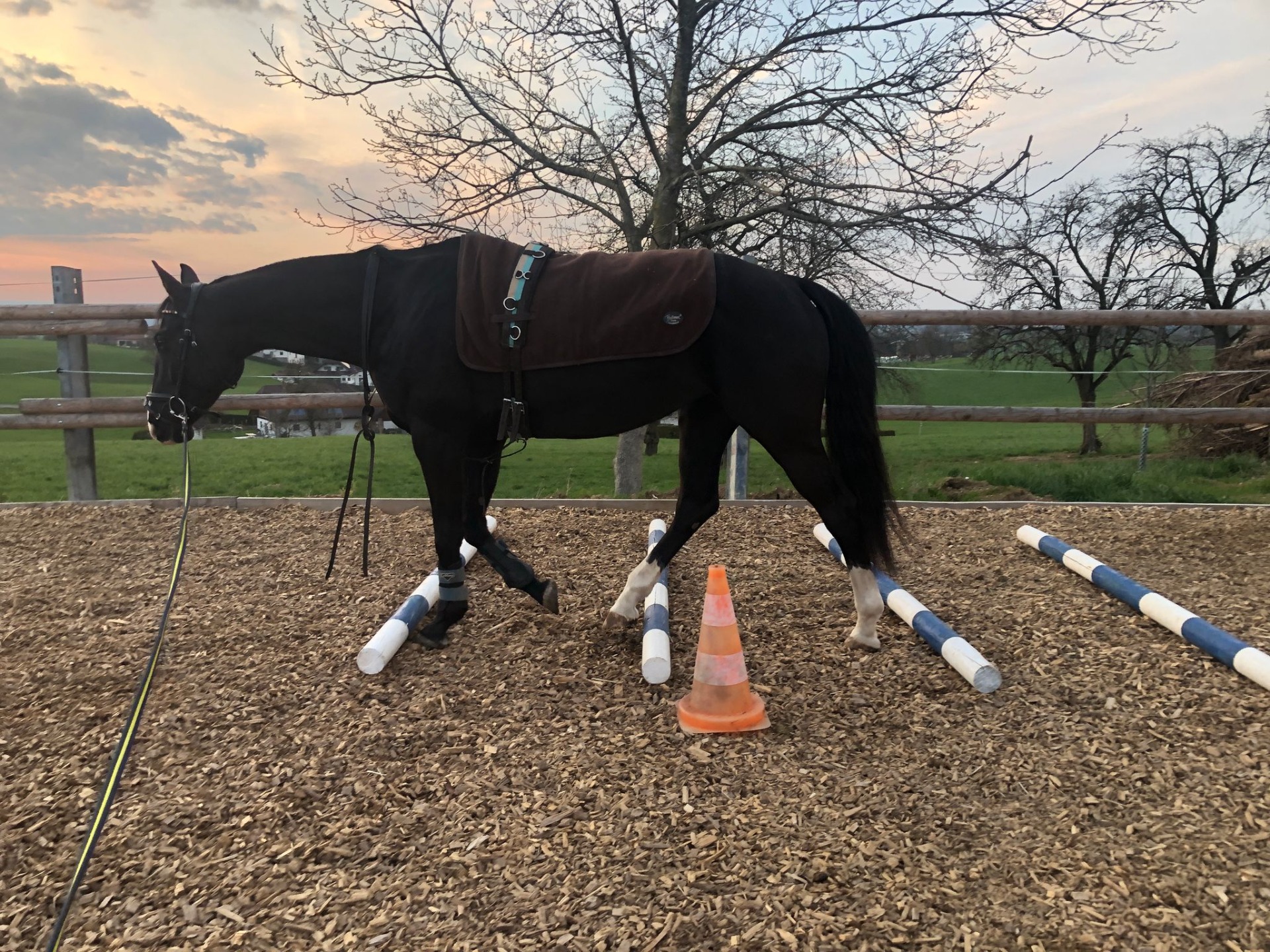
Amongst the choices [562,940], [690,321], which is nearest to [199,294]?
[690,321]

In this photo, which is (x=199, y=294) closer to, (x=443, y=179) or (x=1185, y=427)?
(x=443, y=179)

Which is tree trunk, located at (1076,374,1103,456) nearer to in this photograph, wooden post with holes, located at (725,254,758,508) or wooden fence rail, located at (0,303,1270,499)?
wooden fence rail, located at (0,303,1270,499)

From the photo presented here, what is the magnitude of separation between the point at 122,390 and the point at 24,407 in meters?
21.0

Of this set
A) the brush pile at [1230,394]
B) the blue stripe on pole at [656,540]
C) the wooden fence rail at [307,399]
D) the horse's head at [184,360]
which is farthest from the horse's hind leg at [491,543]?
the brush pile at [1230,394]

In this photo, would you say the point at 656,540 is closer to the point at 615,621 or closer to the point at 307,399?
the point at 615,621

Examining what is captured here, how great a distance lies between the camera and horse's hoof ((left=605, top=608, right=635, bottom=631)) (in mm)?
3361

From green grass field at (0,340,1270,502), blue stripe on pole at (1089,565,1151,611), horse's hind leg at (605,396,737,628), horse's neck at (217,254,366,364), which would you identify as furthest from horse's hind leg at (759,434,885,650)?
green grass field at (0,340,1270,502)

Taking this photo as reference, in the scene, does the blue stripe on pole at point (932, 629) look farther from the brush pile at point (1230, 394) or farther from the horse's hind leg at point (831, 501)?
the brush pile at point (1230, 394)

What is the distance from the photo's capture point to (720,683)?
255 centimetres

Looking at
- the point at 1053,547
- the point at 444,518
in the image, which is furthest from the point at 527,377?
the point at 1053,547

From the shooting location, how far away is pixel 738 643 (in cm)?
256

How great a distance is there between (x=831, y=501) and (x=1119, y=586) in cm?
165

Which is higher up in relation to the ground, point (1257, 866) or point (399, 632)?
point (399, 632)

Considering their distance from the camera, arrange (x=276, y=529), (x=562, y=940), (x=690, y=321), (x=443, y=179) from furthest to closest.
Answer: (x=443, y=179) < (x=276, y=529) < (x=690, y=321) < (x=562, y=940)
